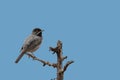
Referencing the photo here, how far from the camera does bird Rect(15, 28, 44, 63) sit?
14.0 metres

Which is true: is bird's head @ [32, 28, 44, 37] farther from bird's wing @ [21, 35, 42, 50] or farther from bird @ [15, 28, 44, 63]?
bird's wing @ [21, 35, 42, 50]

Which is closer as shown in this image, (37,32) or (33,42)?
(33,42)

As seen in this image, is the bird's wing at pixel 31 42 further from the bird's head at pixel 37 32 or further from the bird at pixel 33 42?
the bird's head at pixel 37 32

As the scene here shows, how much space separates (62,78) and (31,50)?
6.78 metres

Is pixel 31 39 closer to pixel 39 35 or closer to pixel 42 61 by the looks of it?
pixel 39 35

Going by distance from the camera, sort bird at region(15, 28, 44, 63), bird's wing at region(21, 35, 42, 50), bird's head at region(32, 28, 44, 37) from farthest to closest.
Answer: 1. bird's head at region(32, 28, 44, 37)
2. bird's wing at region(21, 35, 42, 50)
3. bird at region(15, 28, 44, 63)

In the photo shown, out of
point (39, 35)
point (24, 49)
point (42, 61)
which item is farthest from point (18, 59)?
point (42, 61)

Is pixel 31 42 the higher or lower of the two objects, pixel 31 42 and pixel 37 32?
the lower

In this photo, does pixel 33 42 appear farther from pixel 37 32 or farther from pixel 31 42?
pixel 37 32

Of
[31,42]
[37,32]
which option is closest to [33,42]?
[31,42]

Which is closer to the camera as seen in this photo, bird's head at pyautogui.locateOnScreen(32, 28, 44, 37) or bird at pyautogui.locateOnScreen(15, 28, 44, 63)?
bird at pyautogui.locateOnScreen(15, 28, 44, 63)

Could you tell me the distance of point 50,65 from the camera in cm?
832

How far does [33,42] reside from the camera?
14648mm

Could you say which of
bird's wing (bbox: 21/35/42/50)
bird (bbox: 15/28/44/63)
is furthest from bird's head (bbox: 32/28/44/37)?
bird's wing (bbox: 21/35/42/50)
